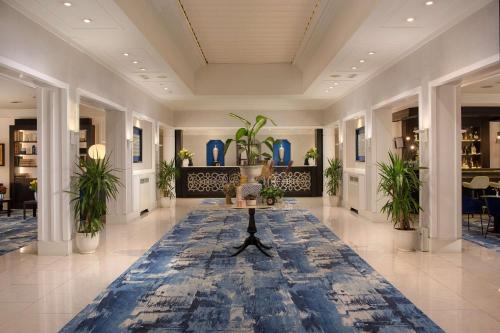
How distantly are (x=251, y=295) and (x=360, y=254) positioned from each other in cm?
253

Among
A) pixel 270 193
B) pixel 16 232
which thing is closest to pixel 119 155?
pixel 16 232

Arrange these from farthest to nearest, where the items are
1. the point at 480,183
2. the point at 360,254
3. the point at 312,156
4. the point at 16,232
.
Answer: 1. the point at 312,156
2. the point at 480,183
3. the point at 16,232
4. the point at 360,254

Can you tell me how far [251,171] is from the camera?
562cm

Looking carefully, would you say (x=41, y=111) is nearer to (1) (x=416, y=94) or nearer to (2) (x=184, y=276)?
(2) (x=184, y=276)

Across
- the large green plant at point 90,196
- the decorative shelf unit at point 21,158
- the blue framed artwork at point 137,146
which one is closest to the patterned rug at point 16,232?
the large green plant at point 90,196

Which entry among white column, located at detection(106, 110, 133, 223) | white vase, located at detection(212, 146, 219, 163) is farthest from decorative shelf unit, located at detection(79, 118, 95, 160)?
white vase, located at detection(212, 146, 219, 163)

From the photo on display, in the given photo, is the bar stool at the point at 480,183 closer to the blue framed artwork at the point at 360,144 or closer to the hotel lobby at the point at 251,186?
the hotel lobby at the point at 251,186

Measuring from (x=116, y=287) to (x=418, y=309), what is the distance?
10.1 ft

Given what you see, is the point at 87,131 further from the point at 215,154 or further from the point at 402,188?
the point at 402,188

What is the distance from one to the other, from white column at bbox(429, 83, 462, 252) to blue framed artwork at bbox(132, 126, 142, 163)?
23.6ft

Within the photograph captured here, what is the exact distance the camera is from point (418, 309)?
4020 mm

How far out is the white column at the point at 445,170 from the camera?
6453 mm

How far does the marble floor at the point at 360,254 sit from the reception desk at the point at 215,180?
769cm

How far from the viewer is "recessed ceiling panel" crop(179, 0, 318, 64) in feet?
23.4
